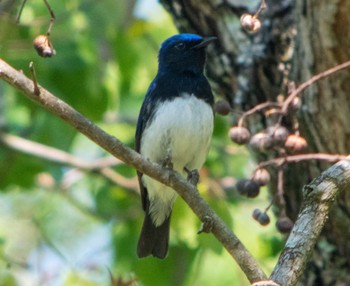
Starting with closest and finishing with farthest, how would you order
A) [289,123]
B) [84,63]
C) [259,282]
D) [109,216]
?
[259,282], [289,123], [84,63], [109,216]

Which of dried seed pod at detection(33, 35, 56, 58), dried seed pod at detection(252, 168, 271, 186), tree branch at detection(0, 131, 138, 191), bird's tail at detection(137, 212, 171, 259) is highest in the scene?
tree branch at detection(0, 131, 138, 191)

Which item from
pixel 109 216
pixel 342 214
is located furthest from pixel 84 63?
pixel 342 214

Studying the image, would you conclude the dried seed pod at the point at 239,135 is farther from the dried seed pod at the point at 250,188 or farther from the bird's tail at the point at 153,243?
the bird's tail at the point at 153,243

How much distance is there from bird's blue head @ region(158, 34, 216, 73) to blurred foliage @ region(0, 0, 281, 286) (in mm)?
675

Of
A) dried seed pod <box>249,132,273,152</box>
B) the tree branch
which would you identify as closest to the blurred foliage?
the tree branch

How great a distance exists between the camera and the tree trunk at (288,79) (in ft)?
15.5

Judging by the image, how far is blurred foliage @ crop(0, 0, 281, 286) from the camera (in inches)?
241

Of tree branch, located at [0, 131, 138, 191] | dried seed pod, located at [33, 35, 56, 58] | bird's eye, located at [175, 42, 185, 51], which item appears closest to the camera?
dried seed pod, located at [33, 35, 56, 58]

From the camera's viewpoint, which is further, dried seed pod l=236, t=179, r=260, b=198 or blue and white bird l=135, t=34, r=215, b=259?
blue and white bird l=135, t=34, r=215, b=259

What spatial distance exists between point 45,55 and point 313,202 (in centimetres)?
110

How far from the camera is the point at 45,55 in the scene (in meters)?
3.90

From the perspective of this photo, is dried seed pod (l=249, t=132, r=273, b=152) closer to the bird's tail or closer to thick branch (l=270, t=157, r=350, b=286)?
thick branch (l=270, t=157, r=350, b=286)

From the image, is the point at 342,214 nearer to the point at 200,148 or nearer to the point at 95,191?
the point at 200,148

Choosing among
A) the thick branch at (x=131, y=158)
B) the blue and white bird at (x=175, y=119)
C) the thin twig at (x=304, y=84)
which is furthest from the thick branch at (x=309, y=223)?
the blue and white bird at (x=175, y=119)
